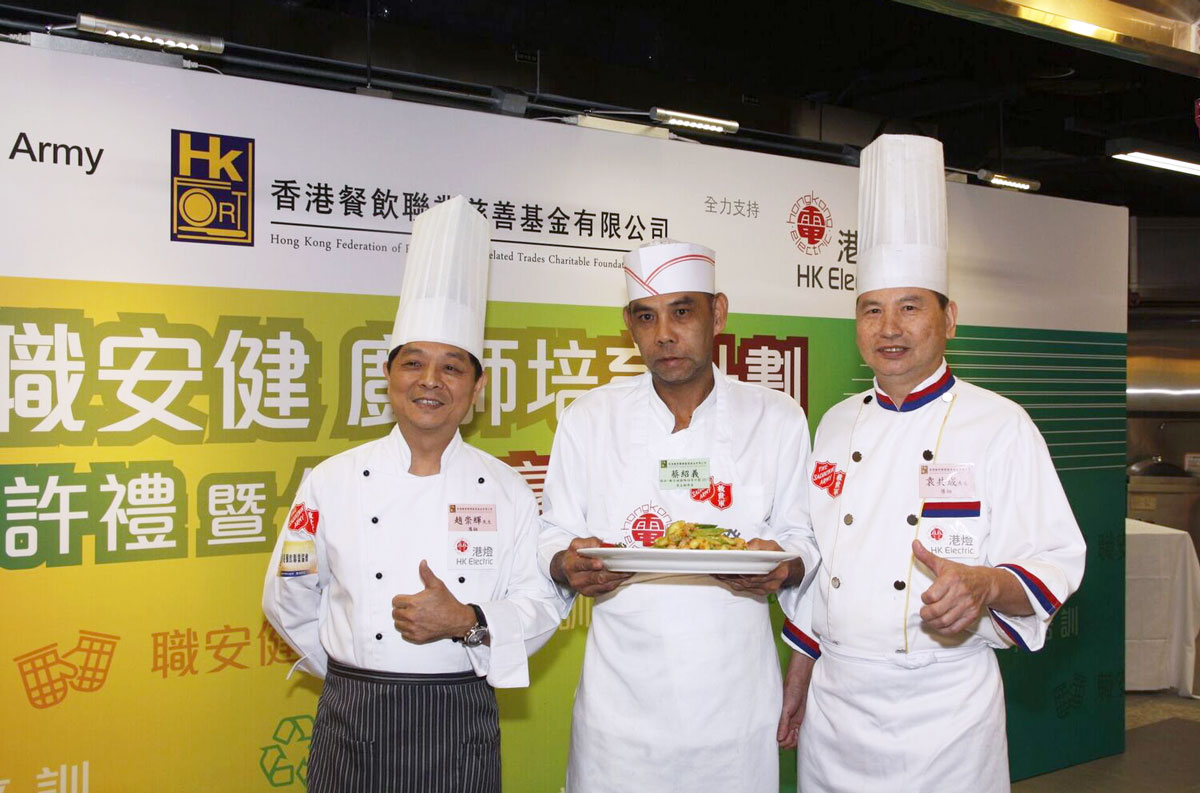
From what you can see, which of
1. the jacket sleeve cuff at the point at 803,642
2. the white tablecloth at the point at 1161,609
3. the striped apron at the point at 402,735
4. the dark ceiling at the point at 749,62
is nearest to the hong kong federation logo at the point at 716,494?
the jacket sleeve cuff at the point at 803,642

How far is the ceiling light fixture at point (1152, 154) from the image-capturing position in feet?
21.6

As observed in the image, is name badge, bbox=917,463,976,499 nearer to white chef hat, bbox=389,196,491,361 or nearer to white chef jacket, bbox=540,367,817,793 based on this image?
white chef jacket, bbox=540,367,817,793

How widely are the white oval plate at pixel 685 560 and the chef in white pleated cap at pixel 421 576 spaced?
1.18ft

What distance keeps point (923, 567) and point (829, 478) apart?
13.6 inches

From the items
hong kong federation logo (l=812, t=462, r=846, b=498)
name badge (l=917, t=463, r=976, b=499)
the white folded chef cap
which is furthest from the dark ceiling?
name badge (l=917, t=463, r=976, b=499)

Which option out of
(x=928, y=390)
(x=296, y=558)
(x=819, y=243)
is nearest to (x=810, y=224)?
(x=819, y=243)

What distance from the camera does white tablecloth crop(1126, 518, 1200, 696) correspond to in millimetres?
6441

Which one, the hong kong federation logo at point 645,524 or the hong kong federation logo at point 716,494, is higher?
the hong kong federation logo at point 716,494

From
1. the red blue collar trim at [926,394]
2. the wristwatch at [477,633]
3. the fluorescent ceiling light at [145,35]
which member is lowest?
the wristwatch at [477,633]

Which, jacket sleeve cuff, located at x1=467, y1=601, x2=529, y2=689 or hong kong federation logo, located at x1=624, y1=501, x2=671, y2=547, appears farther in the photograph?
hong kong federation logo, located at x1=624, y1=501, x2=671, y2=547

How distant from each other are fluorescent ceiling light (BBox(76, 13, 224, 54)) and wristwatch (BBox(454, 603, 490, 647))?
7.04ft

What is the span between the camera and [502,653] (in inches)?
95.3

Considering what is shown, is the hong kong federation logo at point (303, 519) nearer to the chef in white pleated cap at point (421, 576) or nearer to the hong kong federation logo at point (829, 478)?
the chef in white pleated cap at point (421, 576)

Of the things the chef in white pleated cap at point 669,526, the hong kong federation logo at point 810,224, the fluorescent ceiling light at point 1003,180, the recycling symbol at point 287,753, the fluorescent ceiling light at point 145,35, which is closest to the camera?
the chef in white pleated cap at point 669,526
